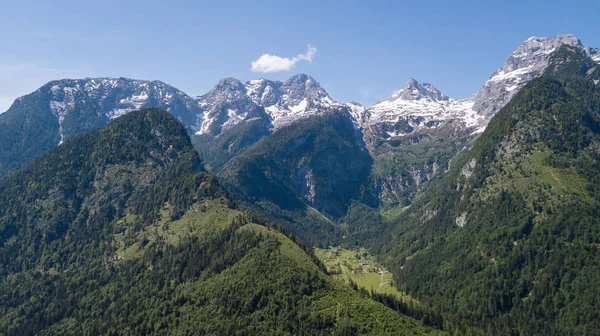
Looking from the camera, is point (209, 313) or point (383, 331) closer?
point (383, 331)

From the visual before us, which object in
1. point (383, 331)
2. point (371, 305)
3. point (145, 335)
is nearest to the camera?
point (383, 331)

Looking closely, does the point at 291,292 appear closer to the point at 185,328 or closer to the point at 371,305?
the point at 371,305

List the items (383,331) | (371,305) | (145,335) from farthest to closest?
(145,335) → (371,305) → (383,331)

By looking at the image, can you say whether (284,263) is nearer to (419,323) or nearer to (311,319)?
(311,319)

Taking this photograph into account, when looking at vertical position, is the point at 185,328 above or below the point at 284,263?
below

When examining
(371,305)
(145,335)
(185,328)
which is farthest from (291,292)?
(145,335)

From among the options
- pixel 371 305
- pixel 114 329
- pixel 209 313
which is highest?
pixel 371 305

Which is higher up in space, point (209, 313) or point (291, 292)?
point (291, 292)

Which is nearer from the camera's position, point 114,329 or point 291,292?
point 291,292

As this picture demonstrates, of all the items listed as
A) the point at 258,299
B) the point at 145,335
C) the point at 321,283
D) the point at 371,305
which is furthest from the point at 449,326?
the point at 145,335
